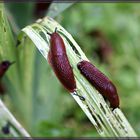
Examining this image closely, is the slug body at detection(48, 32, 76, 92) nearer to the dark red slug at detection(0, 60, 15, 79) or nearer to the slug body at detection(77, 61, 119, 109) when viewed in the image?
the slug body at detection(77, 61, 119, 109)

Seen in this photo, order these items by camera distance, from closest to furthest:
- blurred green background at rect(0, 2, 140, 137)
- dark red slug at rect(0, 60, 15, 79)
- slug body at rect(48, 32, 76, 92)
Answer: slug body at rect(48, 32, 76, 92) < dark red slug at rect(0, 60, 15, 79) < blurred green background at rect(0, 2, 140, 137)

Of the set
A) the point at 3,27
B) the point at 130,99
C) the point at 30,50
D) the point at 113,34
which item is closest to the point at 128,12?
the point at 113,34

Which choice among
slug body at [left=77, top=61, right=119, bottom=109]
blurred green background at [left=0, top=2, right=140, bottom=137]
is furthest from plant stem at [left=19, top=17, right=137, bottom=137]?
blurred green background at [left=0, top=2, right=140, bottom=137]

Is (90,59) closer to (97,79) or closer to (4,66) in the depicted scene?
(4,66)

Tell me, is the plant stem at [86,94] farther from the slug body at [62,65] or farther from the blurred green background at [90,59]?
A: the blurred green background at [90,59]

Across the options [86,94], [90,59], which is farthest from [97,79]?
[90,59]

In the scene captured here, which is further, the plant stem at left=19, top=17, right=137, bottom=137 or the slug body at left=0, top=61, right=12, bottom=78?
the slug body at left=0, top=61, right=12, bottom=78

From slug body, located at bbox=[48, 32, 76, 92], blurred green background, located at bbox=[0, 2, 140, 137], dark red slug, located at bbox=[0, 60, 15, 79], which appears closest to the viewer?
slug body, located at bbox=[48, 32, 76, 92]
